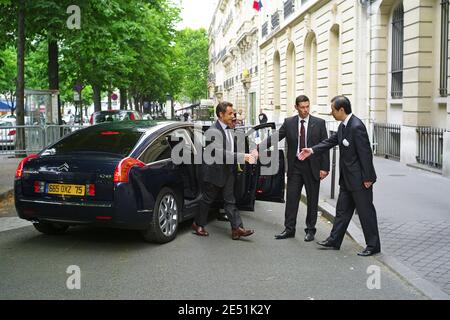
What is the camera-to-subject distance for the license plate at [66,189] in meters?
6.52

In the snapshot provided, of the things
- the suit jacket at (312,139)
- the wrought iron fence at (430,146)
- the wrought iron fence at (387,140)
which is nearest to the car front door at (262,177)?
Answer: the suit jacket at (312,139)

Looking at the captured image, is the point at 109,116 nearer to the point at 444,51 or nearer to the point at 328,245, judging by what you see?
the point at 444,51

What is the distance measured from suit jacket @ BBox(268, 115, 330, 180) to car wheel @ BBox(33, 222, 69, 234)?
3.05m

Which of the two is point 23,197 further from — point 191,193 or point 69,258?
point 191,193

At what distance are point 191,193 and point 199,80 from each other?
339ft

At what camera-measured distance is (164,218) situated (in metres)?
7.05

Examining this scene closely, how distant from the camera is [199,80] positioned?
361ft

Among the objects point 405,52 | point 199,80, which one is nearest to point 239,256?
point 405,52

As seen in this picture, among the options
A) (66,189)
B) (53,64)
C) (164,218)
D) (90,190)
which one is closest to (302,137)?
(164,218)

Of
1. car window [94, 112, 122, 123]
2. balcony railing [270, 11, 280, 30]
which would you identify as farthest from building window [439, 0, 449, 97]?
balcony railing [270, 11, 280, 30]

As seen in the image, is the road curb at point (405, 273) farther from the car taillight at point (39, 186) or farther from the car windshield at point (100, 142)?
the car taillight at point (39, 186)

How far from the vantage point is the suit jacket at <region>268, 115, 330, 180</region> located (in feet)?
23.3

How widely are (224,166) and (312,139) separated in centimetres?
112
